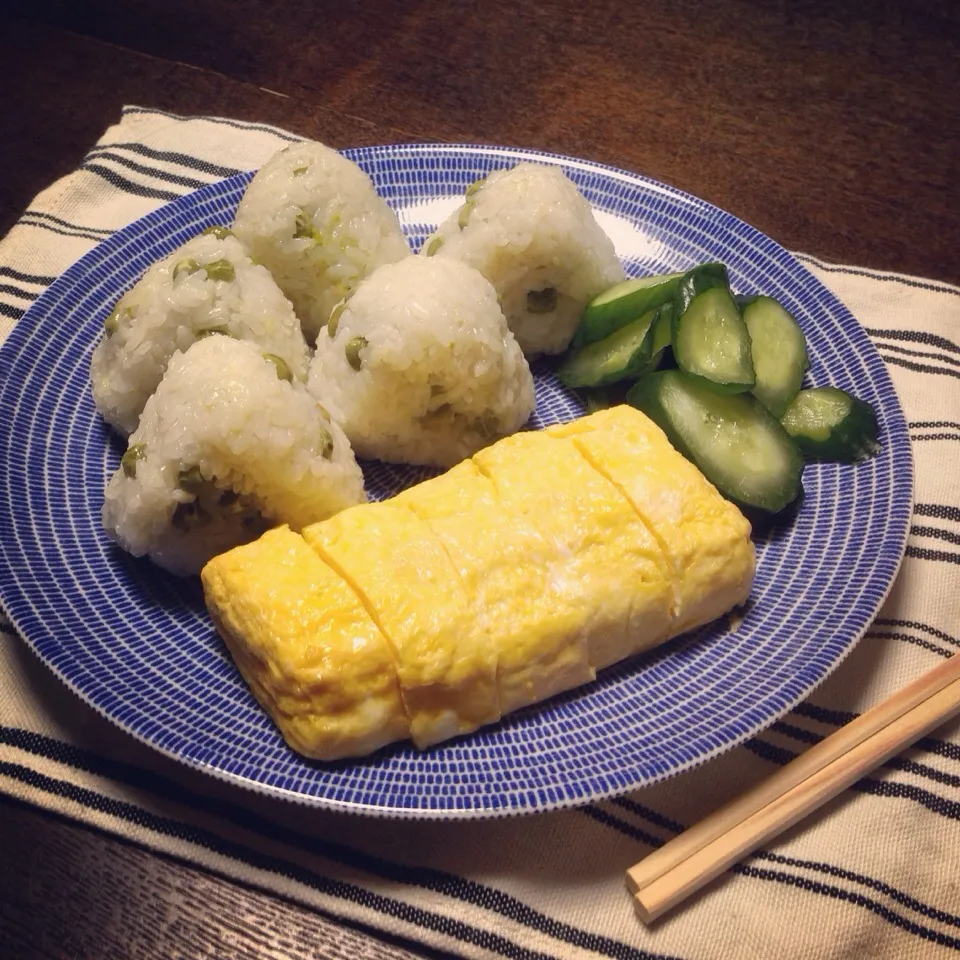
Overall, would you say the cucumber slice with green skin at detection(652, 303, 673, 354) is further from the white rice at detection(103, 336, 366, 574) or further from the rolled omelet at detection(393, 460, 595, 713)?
the white rice at detection(103, 336, 366, 574)

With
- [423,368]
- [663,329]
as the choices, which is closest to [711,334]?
[663,329]

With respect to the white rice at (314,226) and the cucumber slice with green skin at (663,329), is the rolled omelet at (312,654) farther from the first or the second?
the cucumber slice with green skin at (663,329)

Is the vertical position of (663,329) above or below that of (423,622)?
above

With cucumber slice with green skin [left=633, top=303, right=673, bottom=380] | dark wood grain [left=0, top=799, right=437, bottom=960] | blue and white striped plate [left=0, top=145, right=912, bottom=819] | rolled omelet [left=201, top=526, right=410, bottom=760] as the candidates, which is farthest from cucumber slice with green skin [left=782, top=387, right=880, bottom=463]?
dark wood grain [left=0, top=799, right=437, bottom=960]

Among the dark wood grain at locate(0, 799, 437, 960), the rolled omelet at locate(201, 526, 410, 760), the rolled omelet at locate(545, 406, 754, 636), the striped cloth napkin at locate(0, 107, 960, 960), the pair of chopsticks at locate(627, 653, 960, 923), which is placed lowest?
the dark wood grain at locate(0, 799, 437, 960)

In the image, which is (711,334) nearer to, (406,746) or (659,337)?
(659,337)

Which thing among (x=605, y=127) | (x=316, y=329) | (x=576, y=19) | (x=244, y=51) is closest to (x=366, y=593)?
(x=316, y=329)

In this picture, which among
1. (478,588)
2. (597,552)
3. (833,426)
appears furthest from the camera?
(833,426)
